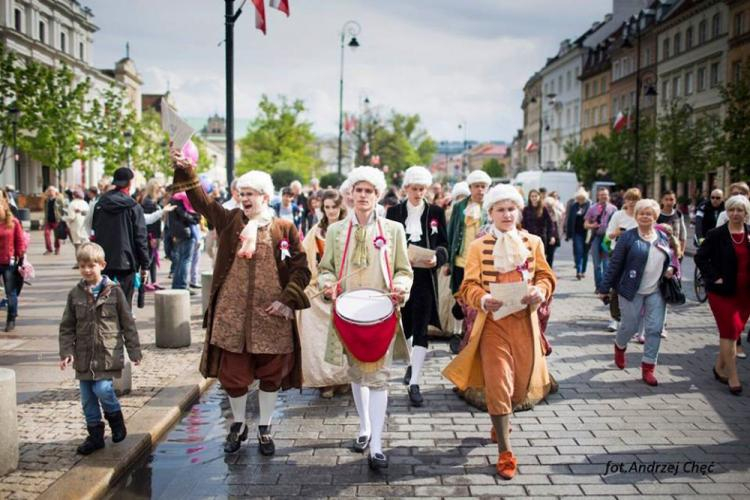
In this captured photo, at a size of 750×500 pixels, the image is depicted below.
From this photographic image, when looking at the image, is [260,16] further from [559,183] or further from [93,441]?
[559,183]

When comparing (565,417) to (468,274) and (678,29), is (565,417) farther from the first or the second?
(678,29)

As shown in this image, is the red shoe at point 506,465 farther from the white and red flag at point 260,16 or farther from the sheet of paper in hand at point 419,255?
the white and red flag at point 260,16

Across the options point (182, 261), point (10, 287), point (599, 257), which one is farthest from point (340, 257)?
point (599, 257)

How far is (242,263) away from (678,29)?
5374cm

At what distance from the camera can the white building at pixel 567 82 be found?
7056 cm

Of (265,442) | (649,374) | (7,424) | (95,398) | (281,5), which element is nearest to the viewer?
(7,424)

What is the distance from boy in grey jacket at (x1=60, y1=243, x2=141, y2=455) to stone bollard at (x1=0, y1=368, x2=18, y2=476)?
44 centimetres

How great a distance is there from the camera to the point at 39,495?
4328mm

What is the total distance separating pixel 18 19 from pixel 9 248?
45.7m

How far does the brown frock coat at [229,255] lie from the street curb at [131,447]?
0.74m

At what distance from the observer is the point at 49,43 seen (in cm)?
5419

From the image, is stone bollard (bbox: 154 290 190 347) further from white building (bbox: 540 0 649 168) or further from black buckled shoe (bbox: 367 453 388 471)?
white building (bbox: 540 0 649 168)

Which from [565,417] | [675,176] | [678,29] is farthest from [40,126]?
[678,29]

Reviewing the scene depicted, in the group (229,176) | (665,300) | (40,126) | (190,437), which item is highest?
(40,126)
